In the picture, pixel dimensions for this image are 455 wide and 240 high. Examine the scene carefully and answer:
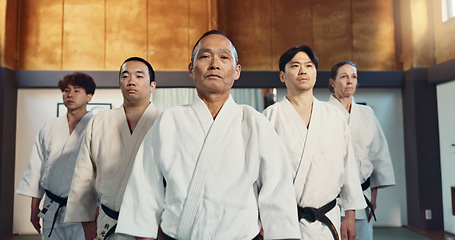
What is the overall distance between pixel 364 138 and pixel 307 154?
1.29 metres

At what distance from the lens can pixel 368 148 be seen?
10.5 feet

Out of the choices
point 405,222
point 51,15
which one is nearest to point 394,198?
point 405,222

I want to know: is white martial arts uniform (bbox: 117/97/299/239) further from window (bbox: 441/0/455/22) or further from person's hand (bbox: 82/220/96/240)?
window (bbox: 441/0/455/22)

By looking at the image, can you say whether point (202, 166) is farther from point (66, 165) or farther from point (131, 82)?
point (66, 165)

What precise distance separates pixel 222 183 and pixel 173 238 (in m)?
0.29

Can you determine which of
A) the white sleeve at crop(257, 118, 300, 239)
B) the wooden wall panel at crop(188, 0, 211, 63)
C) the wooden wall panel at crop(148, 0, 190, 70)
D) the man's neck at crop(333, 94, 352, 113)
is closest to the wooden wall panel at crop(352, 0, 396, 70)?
the wooden wall panel at crop(188, 0, 211, 63)

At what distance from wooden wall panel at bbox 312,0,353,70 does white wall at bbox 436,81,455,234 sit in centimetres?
159

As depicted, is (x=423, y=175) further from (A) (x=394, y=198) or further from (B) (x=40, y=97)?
(B) (x=40, y=97)

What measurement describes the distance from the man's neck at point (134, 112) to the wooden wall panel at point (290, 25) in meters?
4.31

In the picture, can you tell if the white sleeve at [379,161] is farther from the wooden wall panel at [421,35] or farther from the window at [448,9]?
the window at [448,9]

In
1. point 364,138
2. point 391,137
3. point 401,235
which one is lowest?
point 401,235

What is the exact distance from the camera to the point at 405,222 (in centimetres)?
622

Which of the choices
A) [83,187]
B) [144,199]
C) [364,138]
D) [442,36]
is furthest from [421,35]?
[144,199]

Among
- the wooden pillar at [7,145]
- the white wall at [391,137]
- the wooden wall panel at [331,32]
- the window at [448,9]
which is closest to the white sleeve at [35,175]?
the wooden pillar at [7,145]
